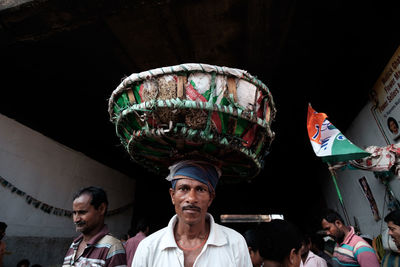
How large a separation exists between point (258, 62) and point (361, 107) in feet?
6.18

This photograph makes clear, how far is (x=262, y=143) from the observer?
1236mm

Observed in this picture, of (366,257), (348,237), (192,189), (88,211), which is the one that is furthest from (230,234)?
(348,237)

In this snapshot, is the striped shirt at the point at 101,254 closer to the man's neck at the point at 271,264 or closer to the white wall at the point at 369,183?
the man's neck at the point at 271,264

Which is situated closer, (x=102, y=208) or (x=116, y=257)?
(x=116, y=257)

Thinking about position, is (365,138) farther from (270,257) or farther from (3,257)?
(3,257)

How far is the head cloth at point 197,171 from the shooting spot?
1.27m

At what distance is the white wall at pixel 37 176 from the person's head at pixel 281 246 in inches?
165

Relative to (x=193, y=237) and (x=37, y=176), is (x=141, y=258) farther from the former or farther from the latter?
(x=37, y=176)

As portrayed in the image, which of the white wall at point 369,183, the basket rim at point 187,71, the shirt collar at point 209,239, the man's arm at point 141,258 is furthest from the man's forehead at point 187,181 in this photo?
the white wall at point 369,183

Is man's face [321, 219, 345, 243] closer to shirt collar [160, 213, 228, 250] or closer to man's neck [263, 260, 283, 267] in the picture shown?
man's neck [263, 260, 283, 267]

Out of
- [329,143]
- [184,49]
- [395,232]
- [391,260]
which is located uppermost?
[184,49]

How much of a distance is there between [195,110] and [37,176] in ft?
14.9

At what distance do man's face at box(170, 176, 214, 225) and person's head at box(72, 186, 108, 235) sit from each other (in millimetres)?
811

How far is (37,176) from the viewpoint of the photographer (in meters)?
4.26
